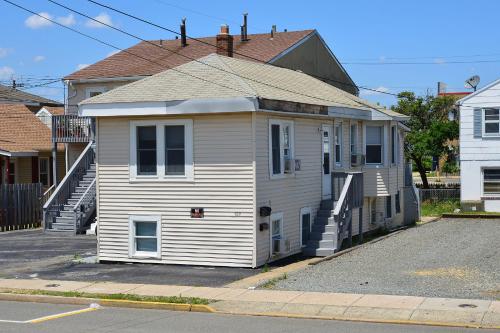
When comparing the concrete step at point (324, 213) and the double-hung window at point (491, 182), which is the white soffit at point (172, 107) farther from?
the double-hung window at point (491, 182)

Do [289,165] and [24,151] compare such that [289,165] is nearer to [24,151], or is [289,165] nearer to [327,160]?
[327,160]

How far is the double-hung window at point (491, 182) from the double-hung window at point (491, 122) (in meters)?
1.82

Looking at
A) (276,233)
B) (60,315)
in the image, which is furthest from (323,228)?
(60,315)

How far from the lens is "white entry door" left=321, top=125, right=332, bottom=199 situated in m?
24.4

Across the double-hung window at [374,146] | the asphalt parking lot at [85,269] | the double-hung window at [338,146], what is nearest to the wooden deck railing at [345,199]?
the double-hung window at [338,146]

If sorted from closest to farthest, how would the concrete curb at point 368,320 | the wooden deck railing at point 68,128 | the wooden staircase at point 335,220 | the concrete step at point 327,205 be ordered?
1. the concrete curb at point 368,320
2. the wooden staircase at point 335,220
3. the concrete step at point 327,205
4. the wooden deck railing at point 68,128

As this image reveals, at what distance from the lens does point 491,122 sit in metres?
38.2

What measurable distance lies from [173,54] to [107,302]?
26002 mm

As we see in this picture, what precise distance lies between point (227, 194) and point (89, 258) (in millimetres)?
4886

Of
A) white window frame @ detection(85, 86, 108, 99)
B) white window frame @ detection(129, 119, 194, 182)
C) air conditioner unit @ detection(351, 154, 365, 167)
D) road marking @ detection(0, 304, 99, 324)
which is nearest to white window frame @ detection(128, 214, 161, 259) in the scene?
white window frame @ detection(129, 119, 194, 182)

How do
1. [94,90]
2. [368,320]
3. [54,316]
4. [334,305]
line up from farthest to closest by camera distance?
[94,90] < [334,305] < [54,316] < [368,320]

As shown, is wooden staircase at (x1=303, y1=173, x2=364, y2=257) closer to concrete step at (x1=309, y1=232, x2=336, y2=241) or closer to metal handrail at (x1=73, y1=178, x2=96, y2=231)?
concrete step at (x1=309, y1=232, x2=336, y2=241)

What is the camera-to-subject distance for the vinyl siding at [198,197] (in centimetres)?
1977

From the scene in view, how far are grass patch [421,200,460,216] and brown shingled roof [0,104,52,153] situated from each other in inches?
750
